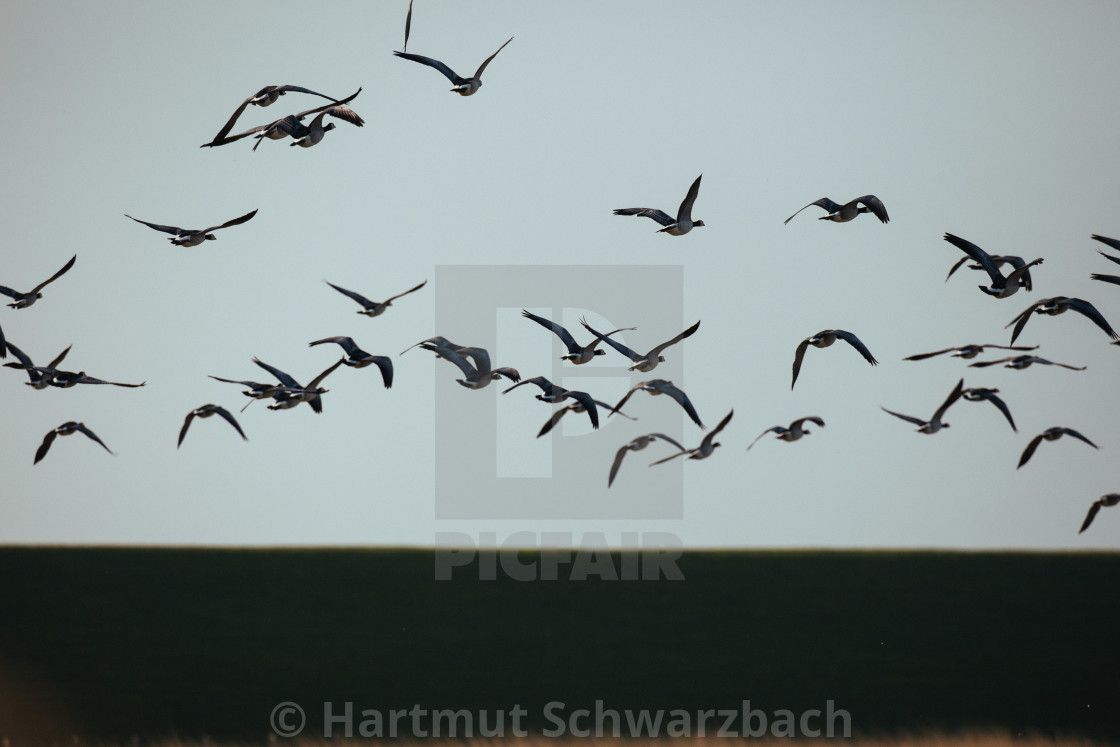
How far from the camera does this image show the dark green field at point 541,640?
3170 cm

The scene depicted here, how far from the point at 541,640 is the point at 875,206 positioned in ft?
62.9

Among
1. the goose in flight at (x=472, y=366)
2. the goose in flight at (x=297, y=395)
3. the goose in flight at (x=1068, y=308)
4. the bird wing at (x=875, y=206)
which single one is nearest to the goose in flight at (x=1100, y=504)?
the goose in flight at (x=1068, y=308)

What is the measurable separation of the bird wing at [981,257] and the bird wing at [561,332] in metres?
6.68

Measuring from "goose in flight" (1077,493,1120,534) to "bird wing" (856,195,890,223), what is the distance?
258 inches

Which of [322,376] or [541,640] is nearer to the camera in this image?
[322,376]

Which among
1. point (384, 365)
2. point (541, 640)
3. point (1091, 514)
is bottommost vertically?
point (541, 640)

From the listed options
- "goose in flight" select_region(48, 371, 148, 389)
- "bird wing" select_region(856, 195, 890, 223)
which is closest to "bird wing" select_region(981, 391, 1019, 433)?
"bird wing" select_region(856, 195, 890, 223)

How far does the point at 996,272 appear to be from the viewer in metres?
21.1

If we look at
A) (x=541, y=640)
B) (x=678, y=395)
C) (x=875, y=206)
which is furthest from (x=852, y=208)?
(x=541, y=640)

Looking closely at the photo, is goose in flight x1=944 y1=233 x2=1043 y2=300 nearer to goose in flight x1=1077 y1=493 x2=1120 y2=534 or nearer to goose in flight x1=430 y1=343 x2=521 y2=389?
goose in flight x1=1077 y1=493 x2=1120 y2=534

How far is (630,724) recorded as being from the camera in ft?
Answer: 99.3

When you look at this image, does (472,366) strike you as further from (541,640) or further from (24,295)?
(541,640)

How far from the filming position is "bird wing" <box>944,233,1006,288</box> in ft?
68.1

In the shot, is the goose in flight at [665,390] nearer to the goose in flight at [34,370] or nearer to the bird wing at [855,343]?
the bird wing at [855,343]
